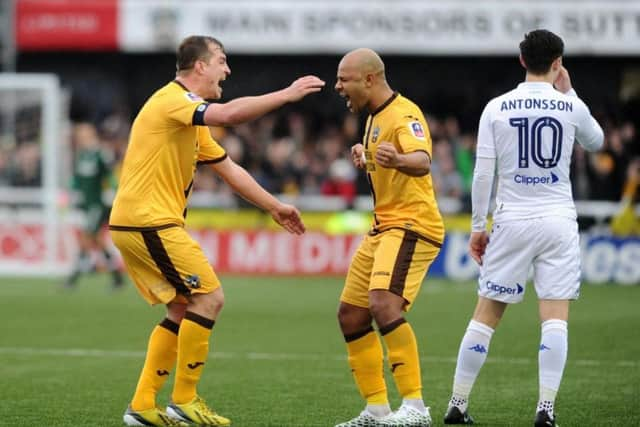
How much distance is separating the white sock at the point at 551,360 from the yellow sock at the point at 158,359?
2.28 metres

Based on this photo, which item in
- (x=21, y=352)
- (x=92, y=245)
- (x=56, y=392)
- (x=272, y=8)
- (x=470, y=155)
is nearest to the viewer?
(x=56, y=392)

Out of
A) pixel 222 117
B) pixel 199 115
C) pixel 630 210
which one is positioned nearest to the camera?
pixel 222 117

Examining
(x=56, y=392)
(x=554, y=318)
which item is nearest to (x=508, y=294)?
(x=554, y=318)

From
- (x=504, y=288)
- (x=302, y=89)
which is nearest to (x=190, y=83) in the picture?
(x=302, y=89)

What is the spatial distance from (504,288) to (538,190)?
0.63 metres

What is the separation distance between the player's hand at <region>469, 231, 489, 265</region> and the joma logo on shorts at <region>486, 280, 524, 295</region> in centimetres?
→ 20

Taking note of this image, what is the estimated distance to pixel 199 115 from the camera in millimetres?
8078

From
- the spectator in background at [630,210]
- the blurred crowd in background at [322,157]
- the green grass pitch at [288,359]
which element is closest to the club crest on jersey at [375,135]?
the green grass pitch at [288,359]

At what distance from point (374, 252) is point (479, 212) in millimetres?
689

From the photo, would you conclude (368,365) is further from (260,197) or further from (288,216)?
(260,197)

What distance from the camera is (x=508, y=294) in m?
8.32

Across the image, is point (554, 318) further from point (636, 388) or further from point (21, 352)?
point (21, 352)

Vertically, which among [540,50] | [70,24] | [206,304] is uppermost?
[70,24]

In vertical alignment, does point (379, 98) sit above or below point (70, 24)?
below
